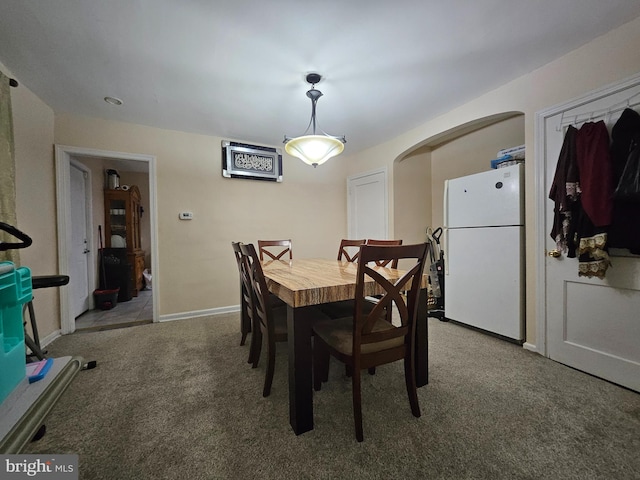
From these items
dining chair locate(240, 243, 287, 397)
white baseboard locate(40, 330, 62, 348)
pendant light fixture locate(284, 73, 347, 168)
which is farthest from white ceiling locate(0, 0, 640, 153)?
white baseboard locate(40, 330, 62, 348)

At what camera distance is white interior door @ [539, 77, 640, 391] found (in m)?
1.66

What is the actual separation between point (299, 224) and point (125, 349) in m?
2.52

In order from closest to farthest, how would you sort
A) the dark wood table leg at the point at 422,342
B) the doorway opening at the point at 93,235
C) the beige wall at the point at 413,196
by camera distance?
the dark wood table leg at the point at 422,342, the doorway opening at the point at 93,235, the beige wall at the point at 413,196

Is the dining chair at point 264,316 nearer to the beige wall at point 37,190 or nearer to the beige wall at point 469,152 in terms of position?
the beige wall at point 37,190

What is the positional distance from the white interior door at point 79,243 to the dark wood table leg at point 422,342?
369 cm

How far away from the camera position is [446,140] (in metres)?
3.65

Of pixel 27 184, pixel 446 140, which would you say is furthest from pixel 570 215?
pixel 27 184

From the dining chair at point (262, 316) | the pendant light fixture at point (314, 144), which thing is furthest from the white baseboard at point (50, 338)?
the pendant light fixture at point (314, 144)

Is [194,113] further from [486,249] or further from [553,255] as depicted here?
[553,255]

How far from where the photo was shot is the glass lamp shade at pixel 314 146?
2014mm

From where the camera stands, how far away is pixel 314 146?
81.4 inches

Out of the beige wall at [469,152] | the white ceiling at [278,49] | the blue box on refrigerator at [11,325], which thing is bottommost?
the blue box on refrigerator at [11,325]

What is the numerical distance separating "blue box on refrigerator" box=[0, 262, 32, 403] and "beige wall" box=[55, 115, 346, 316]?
218 centimetres

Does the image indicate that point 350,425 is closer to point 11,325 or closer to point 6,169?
point 11,325
